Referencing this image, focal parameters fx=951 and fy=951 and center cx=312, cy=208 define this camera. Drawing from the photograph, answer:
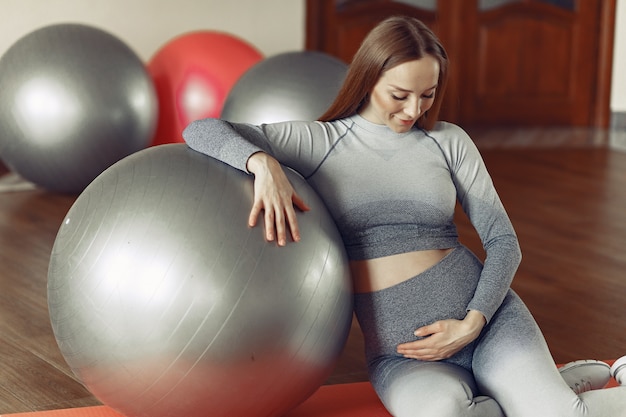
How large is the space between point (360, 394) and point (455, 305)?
0.38 meters

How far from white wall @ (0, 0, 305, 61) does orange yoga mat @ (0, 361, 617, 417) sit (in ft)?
10.8

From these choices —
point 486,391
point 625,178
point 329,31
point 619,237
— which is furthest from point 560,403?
point 329,31

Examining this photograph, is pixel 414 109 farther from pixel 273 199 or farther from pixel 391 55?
pixel 273 199

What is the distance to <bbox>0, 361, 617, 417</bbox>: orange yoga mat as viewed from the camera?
2023 mm

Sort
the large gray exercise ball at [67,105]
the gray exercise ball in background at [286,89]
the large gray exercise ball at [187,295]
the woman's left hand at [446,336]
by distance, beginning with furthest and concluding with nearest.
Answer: the large gray exercise ball at [67,105], the gray exercise ball in background at [286,89], the woman's left hand at [446,336], the large gray exercise ball at [187,295]

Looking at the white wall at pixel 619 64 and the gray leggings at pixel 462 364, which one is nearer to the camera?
the gray leggings at pixel 462 364

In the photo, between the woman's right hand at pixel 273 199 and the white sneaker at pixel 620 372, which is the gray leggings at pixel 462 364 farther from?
the woman's right hand at pixel 273 199

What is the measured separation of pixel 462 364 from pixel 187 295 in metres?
0.59

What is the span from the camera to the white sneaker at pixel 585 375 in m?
1.94

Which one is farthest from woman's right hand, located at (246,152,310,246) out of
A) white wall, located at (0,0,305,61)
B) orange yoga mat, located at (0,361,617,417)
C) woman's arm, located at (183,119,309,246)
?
white wall, located at (0,0,305,61)

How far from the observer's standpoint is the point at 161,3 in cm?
532

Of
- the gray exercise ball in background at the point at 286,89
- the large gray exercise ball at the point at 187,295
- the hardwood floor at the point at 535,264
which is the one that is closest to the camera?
the large gray exercise ball at the point at 187,295

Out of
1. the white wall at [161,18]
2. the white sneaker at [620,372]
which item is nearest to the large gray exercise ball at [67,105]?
the white wall at [161,18]

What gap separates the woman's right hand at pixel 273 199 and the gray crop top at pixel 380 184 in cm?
13
